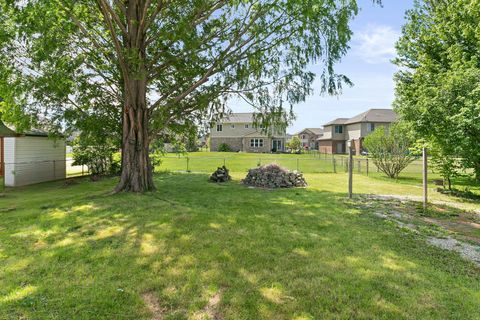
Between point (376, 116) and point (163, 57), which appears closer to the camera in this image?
point (163, 57)

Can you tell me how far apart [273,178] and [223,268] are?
320 inches

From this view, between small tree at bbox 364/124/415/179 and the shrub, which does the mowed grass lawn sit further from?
small tree at bbox 364/124/415/179

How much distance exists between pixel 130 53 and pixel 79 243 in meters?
5.56

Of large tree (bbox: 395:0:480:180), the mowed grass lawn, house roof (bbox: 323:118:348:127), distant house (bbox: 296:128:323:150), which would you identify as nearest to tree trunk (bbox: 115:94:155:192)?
the mowed grass lawn

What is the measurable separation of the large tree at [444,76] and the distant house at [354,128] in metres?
23.2

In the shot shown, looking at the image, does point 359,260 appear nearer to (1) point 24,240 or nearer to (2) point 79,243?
(2) point 79,243

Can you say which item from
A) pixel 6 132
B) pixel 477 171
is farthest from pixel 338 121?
pixel 6 132

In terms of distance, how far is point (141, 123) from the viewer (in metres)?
9.45

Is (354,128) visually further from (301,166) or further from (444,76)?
(444,76)

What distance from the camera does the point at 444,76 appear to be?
32.6ft

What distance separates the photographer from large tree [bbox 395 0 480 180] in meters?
8.54

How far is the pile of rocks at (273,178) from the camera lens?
37.8ft

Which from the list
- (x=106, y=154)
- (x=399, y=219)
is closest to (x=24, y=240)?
(x=399, y=219)

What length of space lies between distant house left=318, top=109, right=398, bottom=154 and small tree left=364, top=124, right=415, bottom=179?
19534 mm
